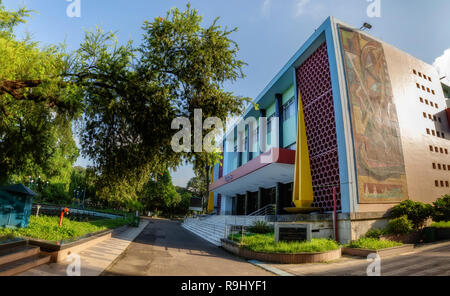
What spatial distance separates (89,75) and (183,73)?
8.40ft

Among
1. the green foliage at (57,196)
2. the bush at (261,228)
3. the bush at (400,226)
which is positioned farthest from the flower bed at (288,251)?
the green foliage at (57,196)

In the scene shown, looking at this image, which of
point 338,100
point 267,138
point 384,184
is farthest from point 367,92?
point 267,138

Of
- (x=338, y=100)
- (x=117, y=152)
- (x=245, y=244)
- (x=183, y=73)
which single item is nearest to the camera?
(x=183, y=73)

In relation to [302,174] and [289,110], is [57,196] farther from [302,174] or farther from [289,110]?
[302,174]

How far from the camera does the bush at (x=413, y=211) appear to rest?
1500 centimetres

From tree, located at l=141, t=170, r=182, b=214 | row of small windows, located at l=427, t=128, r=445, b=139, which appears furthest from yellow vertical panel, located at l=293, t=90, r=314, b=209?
tree, located at l=141, t=170, r=182, b=214

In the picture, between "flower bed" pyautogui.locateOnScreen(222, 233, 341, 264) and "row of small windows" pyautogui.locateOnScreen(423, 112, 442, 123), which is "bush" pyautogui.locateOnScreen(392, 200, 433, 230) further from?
"row of small windows" pyautogui.locateOnScreen(423, 112, 442, 123)

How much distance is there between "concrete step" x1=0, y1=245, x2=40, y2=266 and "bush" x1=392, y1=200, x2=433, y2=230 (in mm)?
17818

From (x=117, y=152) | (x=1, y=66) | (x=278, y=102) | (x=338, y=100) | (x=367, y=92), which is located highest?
(x=278, y=102)

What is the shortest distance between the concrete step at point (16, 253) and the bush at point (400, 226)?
1653 cm

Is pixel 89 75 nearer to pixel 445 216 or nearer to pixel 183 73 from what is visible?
pixel 183 73

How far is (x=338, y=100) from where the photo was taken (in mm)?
15852

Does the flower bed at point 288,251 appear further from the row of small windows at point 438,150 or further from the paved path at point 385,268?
the row of small windows at point 438,150
